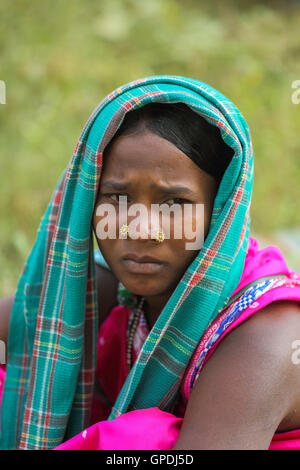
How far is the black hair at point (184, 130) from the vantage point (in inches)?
63.7

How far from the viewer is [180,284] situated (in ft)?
5.42

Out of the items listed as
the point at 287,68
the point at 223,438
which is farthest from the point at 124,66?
the point at 223,438

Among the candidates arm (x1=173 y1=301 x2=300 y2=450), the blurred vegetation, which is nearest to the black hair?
arm (x1=173 y1=301 x2=300 y2=450)

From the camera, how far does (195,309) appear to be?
167 centimetres

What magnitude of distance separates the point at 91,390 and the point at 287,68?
401cm

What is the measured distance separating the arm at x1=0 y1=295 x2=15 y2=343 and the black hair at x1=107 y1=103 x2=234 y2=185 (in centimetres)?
76

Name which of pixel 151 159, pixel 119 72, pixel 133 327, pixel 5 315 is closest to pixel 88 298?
pixel 133 327

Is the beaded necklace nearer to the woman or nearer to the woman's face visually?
the woman

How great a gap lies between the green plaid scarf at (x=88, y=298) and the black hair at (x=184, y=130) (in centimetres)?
4

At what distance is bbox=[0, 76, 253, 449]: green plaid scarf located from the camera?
1.64 m

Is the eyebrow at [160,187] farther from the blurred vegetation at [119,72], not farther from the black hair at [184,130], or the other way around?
the blurred vegetation at [119,72]

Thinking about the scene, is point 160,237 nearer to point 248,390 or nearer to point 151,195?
point 151,195

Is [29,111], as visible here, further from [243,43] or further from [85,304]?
[85,304]

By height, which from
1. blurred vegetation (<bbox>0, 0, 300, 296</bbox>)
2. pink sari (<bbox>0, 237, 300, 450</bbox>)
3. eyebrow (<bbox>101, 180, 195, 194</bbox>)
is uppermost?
blurred vegetation (<bbox>0, 0, 300, 296</bbox>)
